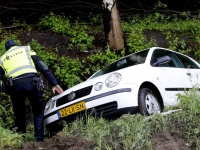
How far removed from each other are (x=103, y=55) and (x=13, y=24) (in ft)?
12.7

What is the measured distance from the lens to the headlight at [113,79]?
20.9ft

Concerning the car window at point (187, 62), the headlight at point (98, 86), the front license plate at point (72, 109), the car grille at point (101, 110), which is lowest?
the car grille at point (101, 110)

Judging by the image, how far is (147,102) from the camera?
641cm

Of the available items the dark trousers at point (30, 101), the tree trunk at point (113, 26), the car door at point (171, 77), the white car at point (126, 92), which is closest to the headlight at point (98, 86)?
the white car at point (126, 92)

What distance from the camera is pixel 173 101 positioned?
7.08 m

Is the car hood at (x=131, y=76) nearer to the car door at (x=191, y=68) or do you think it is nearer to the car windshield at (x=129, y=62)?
the car windshield at (x=129, y=62)

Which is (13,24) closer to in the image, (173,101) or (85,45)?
(85,45)

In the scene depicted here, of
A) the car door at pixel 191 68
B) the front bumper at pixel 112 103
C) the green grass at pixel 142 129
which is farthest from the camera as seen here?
the car door at pixel 191 68

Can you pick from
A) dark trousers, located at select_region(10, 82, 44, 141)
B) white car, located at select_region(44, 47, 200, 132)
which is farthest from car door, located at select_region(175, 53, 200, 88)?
dark trousers, located at select_region(10, 82, 44, 141)

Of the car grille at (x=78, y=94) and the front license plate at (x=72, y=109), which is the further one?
the car grille at (x=78, y=94)

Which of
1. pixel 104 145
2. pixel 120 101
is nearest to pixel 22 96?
pixel 120 101

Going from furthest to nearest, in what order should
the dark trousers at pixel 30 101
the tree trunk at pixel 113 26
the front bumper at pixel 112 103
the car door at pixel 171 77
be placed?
the tree trunk at pixel 113 26
the car door at pixel 171 77
the dark trousers at pixel 30 101
the front bumper at pixel 112 103

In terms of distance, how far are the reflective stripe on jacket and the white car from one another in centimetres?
79

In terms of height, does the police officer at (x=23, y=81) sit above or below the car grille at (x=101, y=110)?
above
